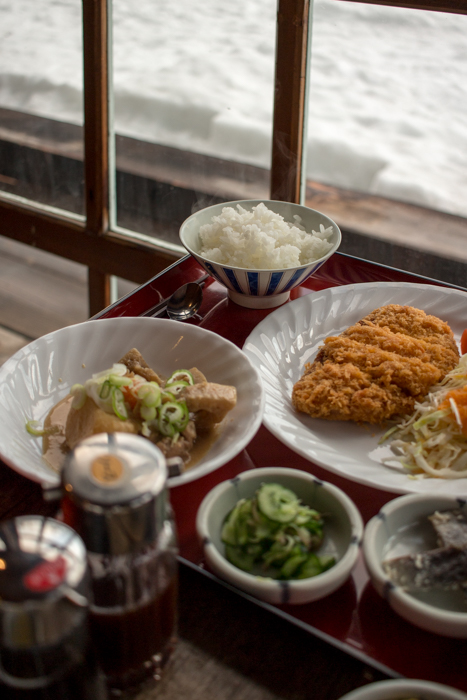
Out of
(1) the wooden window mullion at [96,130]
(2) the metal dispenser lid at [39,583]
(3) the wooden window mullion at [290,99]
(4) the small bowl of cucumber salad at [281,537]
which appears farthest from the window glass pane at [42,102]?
(2) the metal dispenser lid at [39,583]

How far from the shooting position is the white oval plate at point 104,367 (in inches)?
53.6

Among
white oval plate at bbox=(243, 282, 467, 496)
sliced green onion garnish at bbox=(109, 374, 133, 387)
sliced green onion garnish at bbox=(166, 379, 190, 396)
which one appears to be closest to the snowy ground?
white oval plate at bbox=(243, 282, 467, 496)

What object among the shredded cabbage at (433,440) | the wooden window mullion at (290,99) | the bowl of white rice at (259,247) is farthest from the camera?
the wooden window mullion at (290,99)

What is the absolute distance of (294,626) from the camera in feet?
3.47

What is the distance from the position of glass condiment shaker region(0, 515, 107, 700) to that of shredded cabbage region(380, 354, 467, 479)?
91 centimetres

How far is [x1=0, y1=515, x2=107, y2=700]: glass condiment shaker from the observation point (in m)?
0.74

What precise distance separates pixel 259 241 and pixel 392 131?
4.24 feet

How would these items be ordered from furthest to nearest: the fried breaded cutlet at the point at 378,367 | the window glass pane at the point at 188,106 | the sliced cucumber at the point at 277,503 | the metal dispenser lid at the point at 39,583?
the window glass pane at the point at 188,106 → the fried breaded cutlet at the point at 378,367 → the sliced cucumber at the point at 277,503 → the metal dispenser lid at the point at 39,583

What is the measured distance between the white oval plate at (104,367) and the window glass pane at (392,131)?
62.2 inches

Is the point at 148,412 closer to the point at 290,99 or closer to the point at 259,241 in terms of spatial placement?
the point at 259,241

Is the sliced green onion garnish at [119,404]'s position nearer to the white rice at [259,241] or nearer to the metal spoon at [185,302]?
the metal spoon at [185,302]

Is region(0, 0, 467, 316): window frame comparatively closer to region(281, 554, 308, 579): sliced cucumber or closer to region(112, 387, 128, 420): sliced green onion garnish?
region(112, 387, 128, 420): sliced green onion garnish

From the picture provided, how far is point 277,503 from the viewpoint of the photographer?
Answer: 1101mm

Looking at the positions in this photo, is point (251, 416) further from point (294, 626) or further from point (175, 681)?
point (175, 681)
